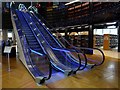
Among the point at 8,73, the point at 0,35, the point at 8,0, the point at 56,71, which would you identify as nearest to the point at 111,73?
the point at 56,71

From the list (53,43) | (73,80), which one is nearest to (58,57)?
(53,43)

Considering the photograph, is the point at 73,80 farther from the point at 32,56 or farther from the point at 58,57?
the point at 32,56

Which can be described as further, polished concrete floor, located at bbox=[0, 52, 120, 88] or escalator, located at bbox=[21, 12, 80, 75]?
escalator, located at bbox=[21, 12, 80, 75]

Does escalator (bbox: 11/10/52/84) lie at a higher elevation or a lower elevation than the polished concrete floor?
higher

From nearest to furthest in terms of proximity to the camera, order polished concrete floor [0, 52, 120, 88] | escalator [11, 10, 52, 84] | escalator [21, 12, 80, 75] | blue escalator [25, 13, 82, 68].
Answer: polished concrete floor [0, 52, 120, 88] → escalator [11, 10, 52, 84] → escalator [21, 12, 80, 75] → blue escalator [25, 13, 82, 68]

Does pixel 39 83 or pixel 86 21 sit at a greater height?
pixel 86 21

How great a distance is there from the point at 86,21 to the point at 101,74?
19.9ft

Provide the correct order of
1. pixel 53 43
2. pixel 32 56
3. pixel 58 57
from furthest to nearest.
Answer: pixel 53 43 → pixel 58 57 → pixel 32 56

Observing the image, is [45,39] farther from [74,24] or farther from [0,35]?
[0,35]

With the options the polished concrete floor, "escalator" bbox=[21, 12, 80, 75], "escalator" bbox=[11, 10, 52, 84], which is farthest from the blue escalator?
the polished concrete floor

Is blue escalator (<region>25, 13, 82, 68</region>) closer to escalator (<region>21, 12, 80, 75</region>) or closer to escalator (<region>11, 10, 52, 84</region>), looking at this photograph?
escalator (<region>21, 12, 80, 75</region>)

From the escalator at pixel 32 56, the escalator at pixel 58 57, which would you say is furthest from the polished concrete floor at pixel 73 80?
the escalator at pixel 58 57

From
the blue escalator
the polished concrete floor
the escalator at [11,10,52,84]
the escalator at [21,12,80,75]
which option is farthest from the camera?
the blue escalator

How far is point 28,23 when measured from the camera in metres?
10.6
